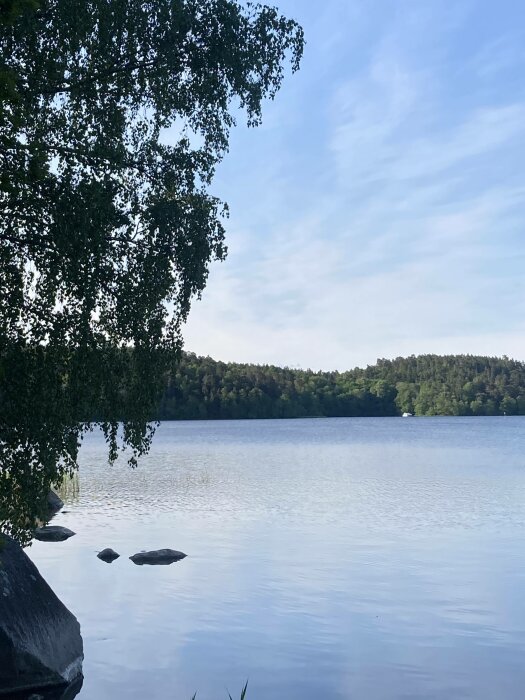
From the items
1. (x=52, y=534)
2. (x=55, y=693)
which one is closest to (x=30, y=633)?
(x=55, y=693)

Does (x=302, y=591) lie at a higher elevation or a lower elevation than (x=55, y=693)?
higher

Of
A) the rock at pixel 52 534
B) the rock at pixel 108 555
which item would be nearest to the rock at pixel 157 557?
the rock at pixel 108 555

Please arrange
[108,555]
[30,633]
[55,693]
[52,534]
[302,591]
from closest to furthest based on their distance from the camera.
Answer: [30,633] < [55,693] < [302,591] < [108,555] < [52,534]

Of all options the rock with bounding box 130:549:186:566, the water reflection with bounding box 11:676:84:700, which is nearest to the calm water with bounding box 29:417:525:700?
the water reflection with bounding box 11:676:84:700

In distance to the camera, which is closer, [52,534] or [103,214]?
[103,214]

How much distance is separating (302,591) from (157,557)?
6963 mm

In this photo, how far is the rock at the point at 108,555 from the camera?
29.6 m

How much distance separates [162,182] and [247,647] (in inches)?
495

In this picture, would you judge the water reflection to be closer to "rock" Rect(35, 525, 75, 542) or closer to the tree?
the tree

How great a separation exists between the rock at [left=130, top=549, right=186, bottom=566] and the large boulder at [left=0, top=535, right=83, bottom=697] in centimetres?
1106

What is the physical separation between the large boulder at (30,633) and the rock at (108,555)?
38.1 feet

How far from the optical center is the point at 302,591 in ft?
81.3

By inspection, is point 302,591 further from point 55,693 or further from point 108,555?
point 55,693

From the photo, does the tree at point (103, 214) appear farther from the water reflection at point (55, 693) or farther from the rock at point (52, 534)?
the rock at point (52, 534)
